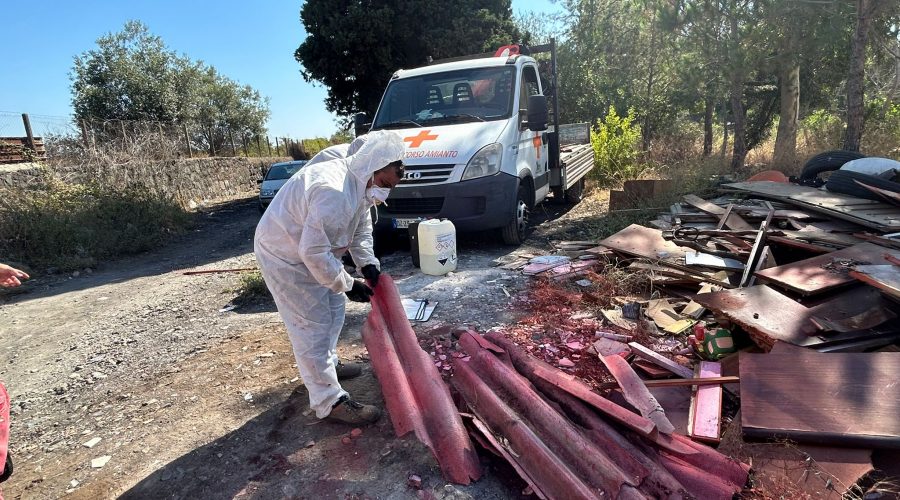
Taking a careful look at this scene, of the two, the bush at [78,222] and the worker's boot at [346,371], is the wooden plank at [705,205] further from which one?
the bush at [78,222]

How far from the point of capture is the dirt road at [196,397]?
8.30ft

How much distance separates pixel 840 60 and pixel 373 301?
15.0 metres

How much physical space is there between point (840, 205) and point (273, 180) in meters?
13.6

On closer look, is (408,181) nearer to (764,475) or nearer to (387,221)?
(387,221)

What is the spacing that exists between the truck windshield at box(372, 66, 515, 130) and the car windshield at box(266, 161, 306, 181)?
8816mm

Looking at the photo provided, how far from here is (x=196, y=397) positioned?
3506mm

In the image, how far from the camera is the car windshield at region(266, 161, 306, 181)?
14.9 m

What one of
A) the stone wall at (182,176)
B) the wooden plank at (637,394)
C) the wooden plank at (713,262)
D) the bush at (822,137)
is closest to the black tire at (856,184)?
the wooden plank at (713,262)

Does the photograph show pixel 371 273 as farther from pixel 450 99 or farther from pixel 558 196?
pixel 558 196

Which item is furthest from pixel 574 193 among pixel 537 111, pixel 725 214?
pixel 725 214

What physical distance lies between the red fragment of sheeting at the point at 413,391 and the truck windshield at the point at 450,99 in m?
3.91

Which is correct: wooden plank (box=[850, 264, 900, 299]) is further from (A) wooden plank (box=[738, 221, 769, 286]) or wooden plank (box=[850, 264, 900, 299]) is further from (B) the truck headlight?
(B) the truck headlight

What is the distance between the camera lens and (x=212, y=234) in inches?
463

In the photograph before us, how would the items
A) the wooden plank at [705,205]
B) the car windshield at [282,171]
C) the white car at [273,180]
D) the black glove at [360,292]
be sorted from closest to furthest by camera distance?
the black glove at [360,292]
the wooden plank at [705,205]
the white car at [273,180]
the car windshield at [282,171]
